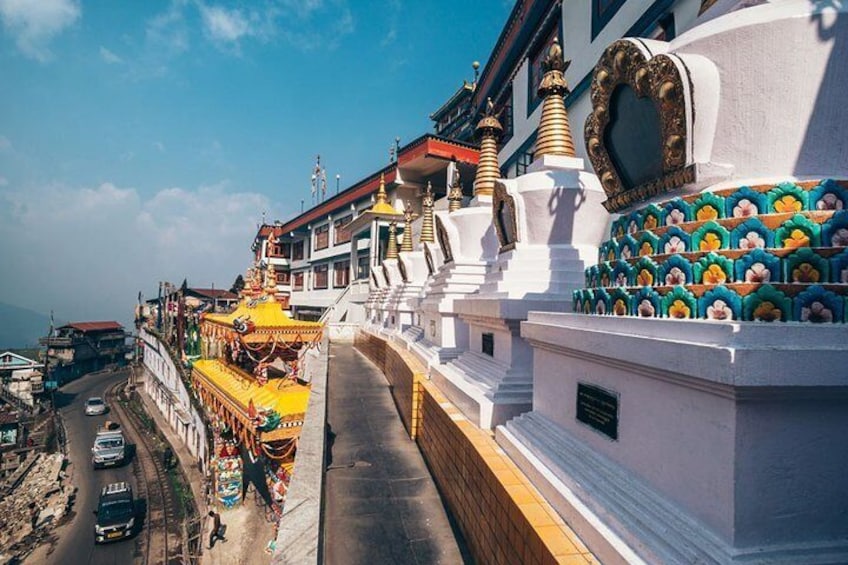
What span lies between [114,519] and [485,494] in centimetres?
2229

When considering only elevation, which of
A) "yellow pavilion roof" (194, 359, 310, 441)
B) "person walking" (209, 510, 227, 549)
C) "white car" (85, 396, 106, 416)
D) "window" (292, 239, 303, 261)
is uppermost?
"window" (292, 239, 303, 261)

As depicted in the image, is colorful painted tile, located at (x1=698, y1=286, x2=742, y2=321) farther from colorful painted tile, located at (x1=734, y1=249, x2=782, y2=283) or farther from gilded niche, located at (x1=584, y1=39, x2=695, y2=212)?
gilded niche, located at (x1=584, y1=39, x2=695, y2=212)

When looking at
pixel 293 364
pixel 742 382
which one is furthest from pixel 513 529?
pixel 293 364

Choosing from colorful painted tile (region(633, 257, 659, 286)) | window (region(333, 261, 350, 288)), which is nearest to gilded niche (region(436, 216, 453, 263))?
colorful painted tile (region(633, 257, 659, 286))

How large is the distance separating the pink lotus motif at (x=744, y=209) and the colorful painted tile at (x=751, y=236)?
12 centimetres

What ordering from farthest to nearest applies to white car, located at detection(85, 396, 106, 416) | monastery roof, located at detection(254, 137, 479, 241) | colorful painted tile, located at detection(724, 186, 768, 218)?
white car, located at detection(85, 396, 106, 416) → monastery roof, located at detection(254, 137, 479, 241) → colorful painted tile, located at detection(724, 186, 768, 218)

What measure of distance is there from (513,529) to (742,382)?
2121 millimetres

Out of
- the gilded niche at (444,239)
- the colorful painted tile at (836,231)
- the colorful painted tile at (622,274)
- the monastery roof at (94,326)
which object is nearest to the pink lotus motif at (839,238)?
the colorful painted tile at (836,231)

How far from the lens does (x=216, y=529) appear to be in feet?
51.8

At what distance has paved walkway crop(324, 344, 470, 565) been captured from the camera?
4586 mm

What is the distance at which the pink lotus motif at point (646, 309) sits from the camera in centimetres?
328

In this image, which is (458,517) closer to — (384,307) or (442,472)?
(442,472)

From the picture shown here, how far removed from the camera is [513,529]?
11.6ft

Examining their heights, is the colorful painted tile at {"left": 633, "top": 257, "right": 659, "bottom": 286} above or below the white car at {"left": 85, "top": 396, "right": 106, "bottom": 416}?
above
